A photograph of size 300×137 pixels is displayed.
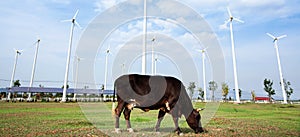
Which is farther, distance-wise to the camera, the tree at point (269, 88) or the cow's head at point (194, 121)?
the tree at point (269, 88)

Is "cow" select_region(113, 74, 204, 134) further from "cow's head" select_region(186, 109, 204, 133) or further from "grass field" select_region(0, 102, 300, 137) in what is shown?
"grass field" select_region(0, 102, 300, 137)

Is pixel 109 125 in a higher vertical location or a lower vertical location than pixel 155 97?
lower

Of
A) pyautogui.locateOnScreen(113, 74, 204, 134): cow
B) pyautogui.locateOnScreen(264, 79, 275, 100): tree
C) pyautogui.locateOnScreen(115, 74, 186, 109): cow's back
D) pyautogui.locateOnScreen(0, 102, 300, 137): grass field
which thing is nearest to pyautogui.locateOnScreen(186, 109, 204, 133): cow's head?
pyautogui.locateOnScreen(113, 74, 204, 134): cow

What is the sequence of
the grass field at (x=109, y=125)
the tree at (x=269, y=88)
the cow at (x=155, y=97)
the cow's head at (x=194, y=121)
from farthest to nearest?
the tree at (x=269, y=88), the grass field at (x=109, y=125), the cow's head at (x=194, y=121), the cow at (x=155, y=97)

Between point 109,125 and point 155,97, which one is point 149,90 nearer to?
point 155,97

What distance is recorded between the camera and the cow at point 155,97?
419 inches

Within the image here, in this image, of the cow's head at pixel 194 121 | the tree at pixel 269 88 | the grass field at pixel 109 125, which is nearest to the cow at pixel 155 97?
the cow's head at pixel 194 121

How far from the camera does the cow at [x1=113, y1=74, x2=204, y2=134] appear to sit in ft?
34.9

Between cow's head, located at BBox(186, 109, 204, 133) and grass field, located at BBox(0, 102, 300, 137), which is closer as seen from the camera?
cow's head, located at BBox(186, 109, 204, 133)

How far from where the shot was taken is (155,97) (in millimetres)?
10656

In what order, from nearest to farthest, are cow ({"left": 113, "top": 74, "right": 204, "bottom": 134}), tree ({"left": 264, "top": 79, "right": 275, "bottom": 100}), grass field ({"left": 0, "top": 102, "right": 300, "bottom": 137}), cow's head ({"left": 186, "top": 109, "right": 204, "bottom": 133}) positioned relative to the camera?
cow ({"left": 113, "top": 74, "right": 204, "bottom": 134}) < cow's head ({"left": 186, "top": 109, "right": 204, "bottom": 133}) < grass field ({"left": 0, "top": 102, "right": 300, "bottom": 137}) < tree ({"left": 264, "top": 79, "right": 275, "bottom": 100})

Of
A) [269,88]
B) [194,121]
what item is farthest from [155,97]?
[269,88]

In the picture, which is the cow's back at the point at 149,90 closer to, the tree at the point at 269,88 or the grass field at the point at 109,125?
the grass field at the point at 109,125

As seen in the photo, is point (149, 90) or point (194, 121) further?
point (194, 121)
